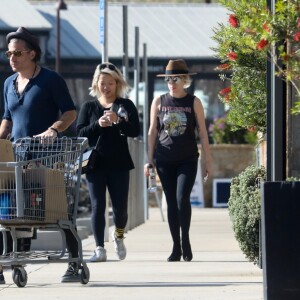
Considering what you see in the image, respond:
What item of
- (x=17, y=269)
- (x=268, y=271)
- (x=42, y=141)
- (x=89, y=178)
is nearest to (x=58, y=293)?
(x=17, y=269)

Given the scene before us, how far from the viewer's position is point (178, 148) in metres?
11.5

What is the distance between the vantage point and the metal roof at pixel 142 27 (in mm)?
36250

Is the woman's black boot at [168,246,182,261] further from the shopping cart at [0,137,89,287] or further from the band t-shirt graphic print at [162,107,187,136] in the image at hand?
the shopping cart at [0,137,89,287]

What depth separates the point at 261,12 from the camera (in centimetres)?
717

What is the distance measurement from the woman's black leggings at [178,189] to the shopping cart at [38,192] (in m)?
2.40

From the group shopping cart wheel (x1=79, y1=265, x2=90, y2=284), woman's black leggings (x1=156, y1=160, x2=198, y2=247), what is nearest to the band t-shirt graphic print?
woman's black leggings (x1=156, y1=160, x2=198, y2=247)

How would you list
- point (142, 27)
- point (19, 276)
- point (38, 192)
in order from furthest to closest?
1. point (142, 27)
2. point (19, 276)
3. point (38, 192)

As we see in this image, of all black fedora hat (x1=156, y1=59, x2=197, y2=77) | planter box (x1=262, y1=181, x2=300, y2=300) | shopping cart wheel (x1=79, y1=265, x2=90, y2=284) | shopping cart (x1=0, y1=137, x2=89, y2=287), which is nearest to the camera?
planter box (x1=262, y1=181, x2=300, y2=300)

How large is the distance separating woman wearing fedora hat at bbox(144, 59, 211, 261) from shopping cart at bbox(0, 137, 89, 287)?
2.41 meters

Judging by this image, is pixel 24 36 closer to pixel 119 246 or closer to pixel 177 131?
pixel 177 131

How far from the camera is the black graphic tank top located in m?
11.5

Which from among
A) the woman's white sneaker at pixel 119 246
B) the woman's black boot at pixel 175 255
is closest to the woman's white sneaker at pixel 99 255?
the woman's white sneaker at pixel 119 246

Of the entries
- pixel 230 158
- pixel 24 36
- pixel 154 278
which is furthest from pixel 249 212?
pixel 230 158

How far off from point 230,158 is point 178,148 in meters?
17.6
